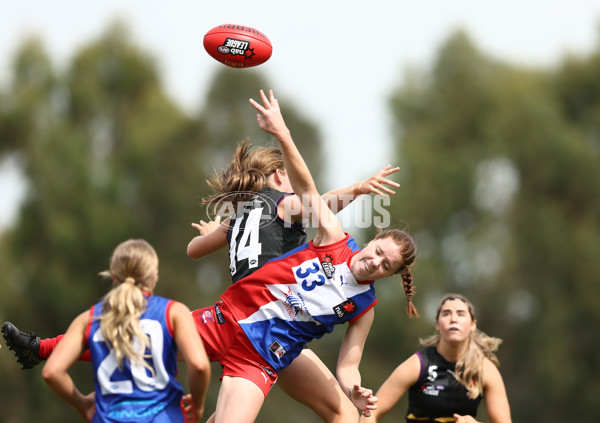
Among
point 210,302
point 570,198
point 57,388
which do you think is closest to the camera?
point 57,388

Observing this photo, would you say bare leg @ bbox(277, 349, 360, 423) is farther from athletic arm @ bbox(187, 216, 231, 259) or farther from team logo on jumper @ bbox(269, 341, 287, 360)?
athletic arm @ bbox(187, 216, 231, 259)

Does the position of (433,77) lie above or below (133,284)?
above

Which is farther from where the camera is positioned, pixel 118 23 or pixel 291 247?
pixel 118 23

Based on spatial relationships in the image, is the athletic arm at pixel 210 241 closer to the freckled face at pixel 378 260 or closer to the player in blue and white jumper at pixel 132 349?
the freckled face at pixel 378 260

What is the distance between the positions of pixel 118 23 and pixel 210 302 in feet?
30.3

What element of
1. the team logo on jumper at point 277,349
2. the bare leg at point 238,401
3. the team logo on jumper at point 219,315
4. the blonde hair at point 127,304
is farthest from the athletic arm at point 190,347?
the team logo on jumper at point 219,315

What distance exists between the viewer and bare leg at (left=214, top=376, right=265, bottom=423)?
5.00m

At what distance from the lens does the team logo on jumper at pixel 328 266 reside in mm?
5277

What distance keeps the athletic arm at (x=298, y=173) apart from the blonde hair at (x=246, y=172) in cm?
64

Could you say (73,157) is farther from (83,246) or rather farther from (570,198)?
(570,198)

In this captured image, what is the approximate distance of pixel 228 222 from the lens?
593 centimetres

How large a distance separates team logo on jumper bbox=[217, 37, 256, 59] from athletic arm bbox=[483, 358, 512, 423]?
3.05 meters

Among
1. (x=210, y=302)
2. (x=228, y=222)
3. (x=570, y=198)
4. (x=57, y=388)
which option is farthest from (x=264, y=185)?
(x=570, y=198)

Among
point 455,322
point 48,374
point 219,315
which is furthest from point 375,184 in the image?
point 48,374
